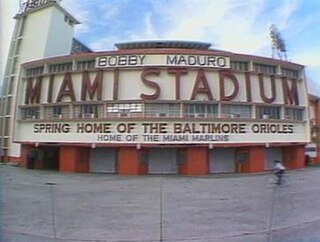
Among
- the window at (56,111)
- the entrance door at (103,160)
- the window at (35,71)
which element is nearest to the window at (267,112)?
the entrance door at (103,160)

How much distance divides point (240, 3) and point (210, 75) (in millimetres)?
389

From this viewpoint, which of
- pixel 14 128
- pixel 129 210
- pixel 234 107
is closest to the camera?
pixel 234 107

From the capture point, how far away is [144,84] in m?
1.37

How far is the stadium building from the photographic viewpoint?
1320mm

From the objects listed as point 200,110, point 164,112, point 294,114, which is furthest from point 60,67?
point 294,114

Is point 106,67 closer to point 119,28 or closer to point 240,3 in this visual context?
point 119,28

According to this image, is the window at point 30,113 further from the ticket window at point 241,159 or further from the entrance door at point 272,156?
the entrance door at point 272,156

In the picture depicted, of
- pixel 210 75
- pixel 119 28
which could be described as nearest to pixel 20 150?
pixel 119 28

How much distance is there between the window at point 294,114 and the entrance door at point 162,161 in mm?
441

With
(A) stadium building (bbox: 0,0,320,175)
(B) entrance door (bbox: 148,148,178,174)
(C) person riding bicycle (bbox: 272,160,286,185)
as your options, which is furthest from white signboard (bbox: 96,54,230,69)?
(C) person riding bicycle (bbox: 272,160,286,185)

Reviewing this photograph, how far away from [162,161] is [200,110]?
0.78 ft

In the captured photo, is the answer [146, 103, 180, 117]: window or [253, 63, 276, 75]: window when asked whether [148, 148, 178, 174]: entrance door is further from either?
[253, 63, 276, 75]: window

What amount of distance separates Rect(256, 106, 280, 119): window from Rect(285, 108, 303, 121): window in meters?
0.04

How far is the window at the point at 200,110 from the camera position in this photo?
1322 millimetres
